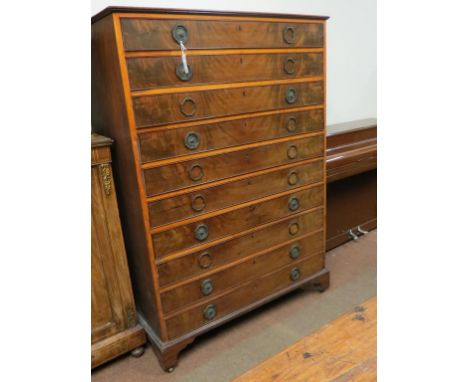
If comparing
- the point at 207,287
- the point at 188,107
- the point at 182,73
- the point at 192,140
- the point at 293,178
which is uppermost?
the point at 182,73

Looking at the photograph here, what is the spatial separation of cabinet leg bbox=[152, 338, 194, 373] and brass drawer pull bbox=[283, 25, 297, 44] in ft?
4.90

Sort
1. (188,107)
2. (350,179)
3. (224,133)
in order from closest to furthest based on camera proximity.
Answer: (188,107)
(224,133)
(350,179)

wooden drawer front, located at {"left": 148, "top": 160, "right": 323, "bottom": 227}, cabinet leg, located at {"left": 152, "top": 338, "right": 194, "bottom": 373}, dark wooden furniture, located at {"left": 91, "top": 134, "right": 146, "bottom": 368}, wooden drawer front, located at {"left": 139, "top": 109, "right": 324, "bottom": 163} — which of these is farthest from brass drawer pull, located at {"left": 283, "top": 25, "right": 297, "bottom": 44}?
cabinet leg, located at {"left": 152, "top": 338, "right": 194, "bottom": 373}

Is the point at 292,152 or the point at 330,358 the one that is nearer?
the point at 330,358

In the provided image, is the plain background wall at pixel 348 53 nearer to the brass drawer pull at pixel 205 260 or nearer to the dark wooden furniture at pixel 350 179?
the dark wooden furniture at pixel 350 179

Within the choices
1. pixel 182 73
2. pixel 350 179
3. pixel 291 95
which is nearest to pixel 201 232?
pixel 182 73

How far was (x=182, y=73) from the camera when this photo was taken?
1457mm

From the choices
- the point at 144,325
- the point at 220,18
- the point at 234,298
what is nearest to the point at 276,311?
the point at 234,298

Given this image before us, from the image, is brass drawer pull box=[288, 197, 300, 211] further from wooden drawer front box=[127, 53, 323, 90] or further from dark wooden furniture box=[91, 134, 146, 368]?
dark wooden furniture box=[91, 134, 146, 368]

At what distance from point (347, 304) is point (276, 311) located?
425 mm

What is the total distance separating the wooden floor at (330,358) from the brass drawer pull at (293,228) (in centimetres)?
89

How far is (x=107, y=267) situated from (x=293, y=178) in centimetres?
102

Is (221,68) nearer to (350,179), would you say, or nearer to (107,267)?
(107,267)
